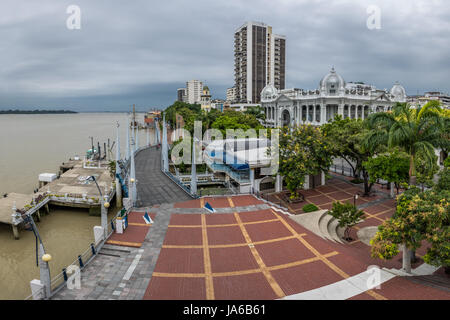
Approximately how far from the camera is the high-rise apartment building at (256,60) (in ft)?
417

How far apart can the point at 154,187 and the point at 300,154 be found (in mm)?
16257

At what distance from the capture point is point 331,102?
251 ft

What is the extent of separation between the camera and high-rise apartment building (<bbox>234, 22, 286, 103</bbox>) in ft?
417

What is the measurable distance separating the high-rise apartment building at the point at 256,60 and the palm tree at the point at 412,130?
112503 mm

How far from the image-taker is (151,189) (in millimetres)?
30266

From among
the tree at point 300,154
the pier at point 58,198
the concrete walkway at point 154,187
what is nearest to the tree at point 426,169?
the tree at point 300,154

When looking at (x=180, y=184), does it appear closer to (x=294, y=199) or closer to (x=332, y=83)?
(x=294, y=199)

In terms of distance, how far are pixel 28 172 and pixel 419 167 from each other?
5807 cm

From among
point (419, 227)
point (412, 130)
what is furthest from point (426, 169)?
point (419, 227)

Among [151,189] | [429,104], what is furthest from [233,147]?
[429,104]

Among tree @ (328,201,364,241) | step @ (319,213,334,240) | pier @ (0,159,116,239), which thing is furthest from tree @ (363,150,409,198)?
pier @ (0,159,116,239)

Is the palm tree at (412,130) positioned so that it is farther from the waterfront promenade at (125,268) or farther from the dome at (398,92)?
the dome at (398,92)
